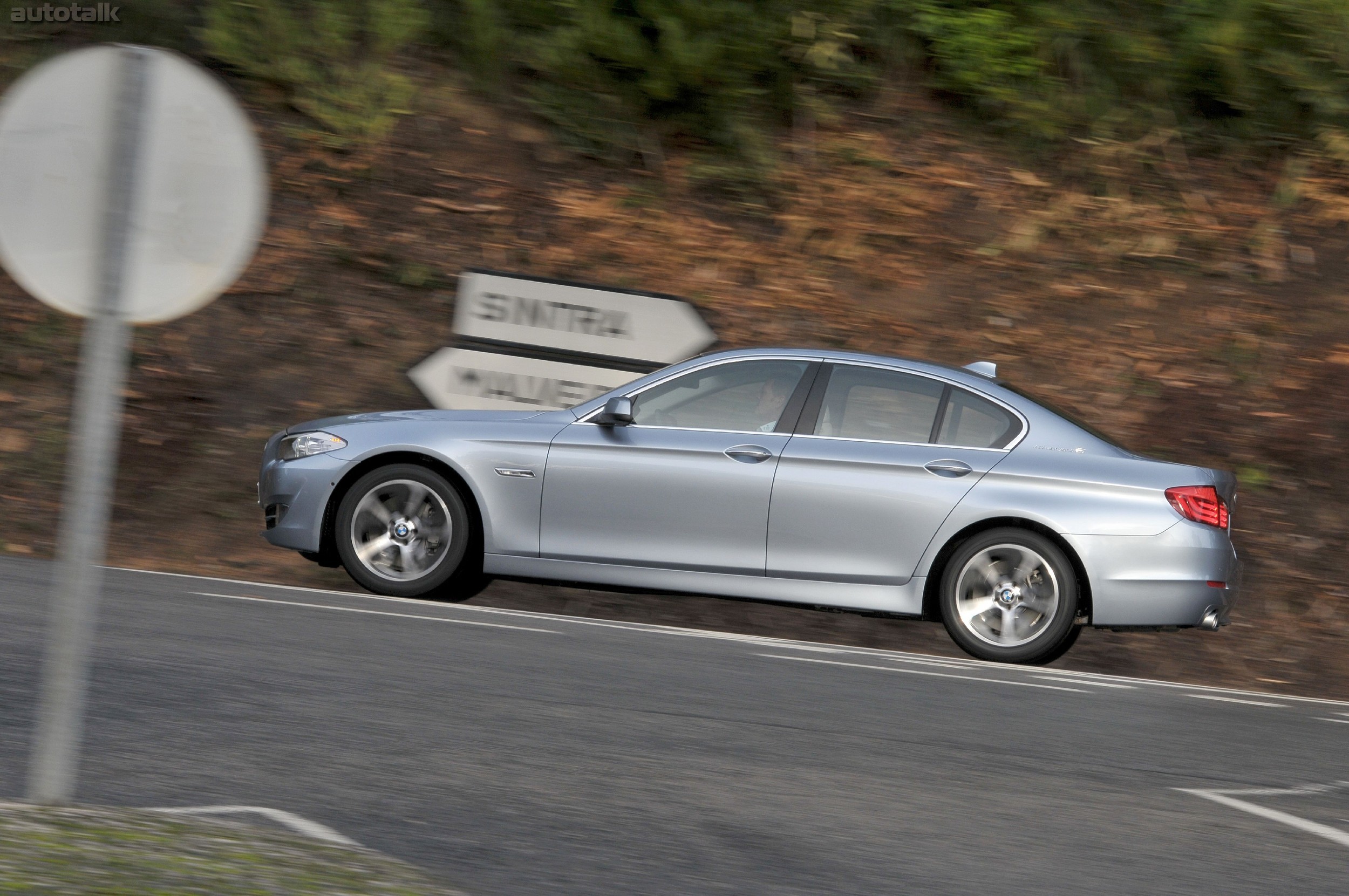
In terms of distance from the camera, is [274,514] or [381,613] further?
[274,514]

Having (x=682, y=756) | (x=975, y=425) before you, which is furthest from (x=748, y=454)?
(x=682, y=756)

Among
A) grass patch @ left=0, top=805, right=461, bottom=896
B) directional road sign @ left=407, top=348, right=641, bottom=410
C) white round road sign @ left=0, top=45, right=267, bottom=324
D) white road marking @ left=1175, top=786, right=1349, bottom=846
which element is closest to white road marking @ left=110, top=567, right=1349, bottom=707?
white road marking @ left=1175, top=786, right=1349, bottom=846

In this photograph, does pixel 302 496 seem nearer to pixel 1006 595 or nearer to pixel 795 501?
pixel 795 501

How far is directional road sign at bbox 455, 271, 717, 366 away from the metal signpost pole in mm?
8472

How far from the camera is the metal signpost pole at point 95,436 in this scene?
145 inches

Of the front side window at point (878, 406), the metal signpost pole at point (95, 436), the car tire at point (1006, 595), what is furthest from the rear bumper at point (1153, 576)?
the metal signpost pole at point (95, 436)

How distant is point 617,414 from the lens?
862 centimetres

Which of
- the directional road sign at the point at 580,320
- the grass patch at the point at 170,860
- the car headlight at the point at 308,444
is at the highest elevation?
the directional road sign at the point at 580,320

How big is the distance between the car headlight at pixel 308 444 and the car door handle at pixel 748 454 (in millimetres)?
2159

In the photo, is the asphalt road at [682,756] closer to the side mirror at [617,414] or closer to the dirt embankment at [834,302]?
the side mirror at [617,414]

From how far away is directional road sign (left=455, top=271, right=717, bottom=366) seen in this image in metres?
12.2

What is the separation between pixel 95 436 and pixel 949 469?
5.53 m

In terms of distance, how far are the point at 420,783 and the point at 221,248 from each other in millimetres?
1830

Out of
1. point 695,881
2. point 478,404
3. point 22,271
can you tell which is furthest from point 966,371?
point 22,271
